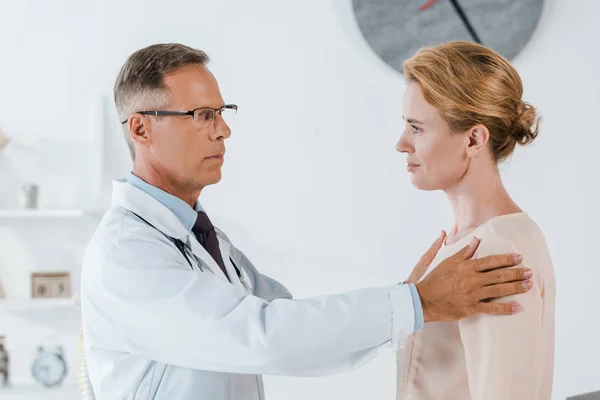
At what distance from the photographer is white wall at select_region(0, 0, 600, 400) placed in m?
3.06

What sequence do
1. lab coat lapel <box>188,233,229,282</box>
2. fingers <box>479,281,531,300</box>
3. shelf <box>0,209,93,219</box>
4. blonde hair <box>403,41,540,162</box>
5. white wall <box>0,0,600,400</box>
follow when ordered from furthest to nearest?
white wall <box>0,0,600,400</box>, shelf <box>0,209,93,219</box>, lab coat lapel <box>188,233,229,282</box>, blonde hair <box>403,41,540,162</box>, fingers <box>479,281,531,300</box>

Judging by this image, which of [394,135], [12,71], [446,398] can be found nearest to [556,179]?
[394,135]

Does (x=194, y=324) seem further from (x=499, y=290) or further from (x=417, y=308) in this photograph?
(x=499, y=290)

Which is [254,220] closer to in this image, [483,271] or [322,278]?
[322,278]

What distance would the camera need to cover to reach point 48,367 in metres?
3.04

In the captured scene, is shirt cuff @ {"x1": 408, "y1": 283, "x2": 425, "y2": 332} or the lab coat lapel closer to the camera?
shirt cuff @ {"x1": 408, "y1": 283, "x2": 425, "y2": 332}

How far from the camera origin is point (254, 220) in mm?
3119

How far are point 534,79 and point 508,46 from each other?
17 centimetres

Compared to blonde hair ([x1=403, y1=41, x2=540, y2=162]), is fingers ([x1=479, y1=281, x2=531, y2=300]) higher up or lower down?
lower down

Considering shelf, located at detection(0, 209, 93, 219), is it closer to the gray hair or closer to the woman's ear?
the gray hair

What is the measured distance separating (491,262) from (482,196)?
0.78 ft

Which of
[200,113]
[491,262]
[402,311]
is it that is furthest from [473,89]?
[200,113]

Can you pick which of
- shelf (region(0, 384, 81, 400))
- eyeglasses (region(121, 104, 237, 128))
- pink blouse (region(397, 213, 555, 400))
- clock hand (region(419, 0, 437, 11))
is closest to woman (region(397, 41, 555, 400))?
pink blouse (region(397, 213, 555, 400))

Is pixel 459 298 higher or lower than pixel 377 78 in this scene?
lower
